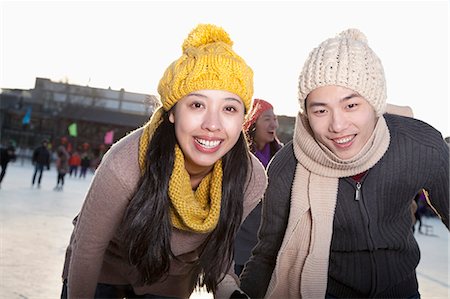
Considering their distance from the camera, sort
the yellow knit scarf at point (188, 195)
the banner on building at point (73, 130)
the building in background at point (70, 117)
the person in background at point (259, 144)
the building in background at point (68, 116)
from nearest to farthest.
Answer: the yellow knit scarf at point (188, 195) < the person in background at point (259, 144) < the banner on building at point (73, 130) < the building in background at point (70, 117) < the building in background at point (68, 116)

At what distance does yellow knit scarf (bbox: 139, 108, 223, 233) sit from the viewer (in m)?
2.40

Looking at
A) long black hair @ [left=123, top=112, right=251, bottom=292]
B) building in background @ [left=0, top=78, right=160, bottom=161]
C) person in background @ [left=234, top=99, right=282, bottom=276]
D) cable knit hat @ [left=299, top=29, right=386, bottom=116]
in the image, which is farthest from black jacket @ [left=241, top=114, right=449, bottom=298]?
building in background @ [left=0, top=78, right=160, bottom=161]

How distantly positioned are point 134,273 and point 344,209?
106 centimetres

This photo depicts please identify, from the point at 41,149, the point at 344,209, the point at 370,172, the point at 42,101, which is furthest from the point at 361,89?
the point at 42,101

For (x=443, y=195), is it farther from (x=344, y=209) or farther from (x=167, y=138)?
(x=167, y=138)

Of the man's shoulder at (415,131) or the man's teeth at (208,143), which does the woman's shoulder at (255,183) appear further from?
the man's shoulder at (415,131)

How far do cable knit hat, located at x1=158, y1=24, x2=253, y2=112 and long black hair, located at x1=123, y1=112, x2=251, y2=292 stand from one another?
0.60ft

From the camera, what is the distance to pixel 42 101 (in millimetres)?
51906

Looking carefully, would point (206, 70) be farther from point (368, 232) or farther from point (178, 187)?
point (368, 232)

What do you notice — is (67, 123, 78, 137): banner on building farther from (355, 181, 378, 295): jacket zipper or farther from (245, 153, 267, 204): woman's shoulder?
(355, 181, 378, 295): jacket zipper

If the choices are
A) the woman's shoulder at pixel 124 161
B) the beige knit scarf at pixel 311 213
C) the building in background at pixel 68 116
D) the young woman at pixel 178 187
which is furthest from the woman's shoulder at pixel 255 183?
the building in background at pixel 68 116

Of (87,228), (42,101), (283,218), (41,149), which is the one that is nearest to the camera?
(87,228)

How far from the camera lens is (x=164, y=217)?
7.93 feet

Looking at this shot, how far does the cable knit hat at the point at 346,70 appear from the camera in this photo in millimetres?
2455
